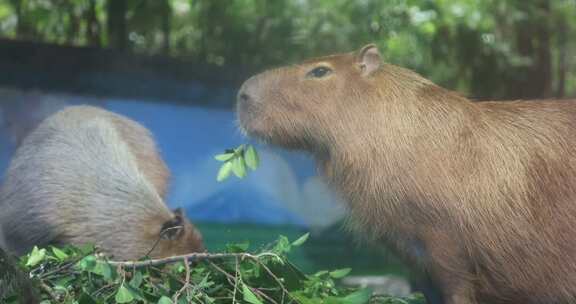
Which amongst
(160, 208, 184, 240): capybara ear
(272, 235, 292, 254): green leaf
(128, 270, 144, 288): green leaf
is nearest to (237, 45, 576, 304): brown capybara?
(272, 235, 292, 254): green leaf

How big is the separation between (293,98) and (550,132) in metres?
0.92

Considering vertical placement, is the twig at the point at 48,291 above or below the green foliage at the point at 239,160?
below

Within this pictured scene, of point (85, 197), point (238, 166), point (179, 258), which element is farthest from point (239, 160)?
point (85, 197)

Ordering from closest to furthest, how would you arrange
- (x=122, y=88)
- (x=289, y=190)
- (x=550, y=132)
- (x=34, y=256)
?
(x=34, y=256)
(x=550, y=132)
(x=122, y=88)
(x=289, y=190)

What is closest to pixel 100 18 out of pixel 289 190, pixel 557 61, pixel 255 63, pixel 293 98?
pixel 255 63

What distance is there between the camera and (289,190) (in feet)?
18.6

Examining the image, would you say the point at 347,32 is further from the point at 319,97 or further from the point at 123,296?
the point at 123,296

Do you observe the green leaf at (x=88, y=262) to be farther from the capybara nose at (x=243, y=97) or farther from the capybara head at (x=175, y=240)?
the capybara head at (x=175, y=240)

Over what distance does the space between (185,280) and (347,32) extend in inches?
140

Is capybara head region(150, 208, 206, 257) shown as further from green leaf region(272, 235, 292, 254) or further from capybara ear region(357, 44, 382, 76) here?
capybara ear region(357, 44, 382, 76)

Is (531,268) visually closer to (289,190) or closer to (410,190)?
(410,190)

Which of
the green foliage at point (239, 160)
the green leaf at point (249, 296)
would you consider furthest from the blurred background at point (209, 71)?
the green leaf at point (249, 296)

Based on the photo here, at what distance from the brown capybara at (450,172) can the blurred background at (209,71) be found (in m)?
1.51

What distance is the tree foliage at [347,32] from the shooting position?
5316 millimetres
